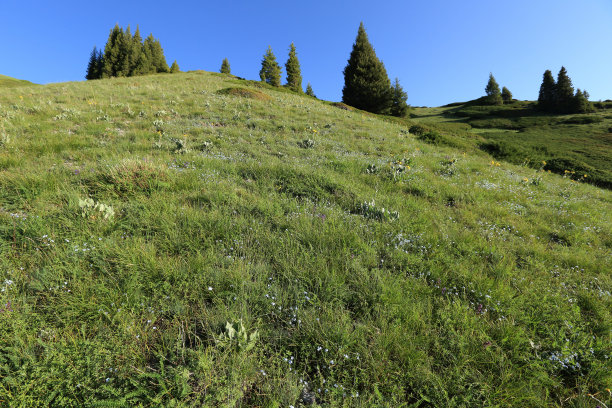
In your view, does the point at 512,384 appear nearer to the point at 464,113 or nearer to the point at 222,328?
the point at 222,328

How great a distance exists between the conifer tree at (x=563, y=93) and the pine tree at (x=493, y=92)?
16.3m

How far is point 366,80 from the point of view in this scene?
43.8 metres

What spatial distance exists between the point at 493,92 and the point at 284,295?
104m

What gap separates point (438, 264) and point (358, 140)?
373 inches

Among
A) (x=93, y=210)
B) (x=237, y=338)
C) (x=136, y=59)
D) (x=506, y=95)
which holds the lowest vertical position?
(x=237, y=338)

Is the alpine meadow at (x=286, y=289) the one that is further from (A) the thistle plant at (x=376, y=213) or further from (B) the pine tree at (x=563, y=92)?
(B) the pine tree at (x=563, y=92)

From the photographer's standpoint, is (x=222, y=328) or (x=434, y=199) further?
(x=434, y=199)

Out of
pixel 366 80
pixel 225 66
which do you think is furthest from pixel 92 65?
pixel 366 80

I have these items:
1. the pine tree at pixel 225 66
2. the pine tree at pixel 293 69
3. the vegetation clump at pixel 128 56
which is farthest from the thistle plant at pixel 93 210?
the pine tree at pixel 225 66

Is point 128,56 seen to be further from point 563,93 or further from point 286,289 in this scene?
point 563,93

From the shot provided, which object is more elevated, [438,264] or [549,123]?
[549,123]

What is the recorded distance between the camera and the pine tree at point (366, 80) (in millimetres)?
43438

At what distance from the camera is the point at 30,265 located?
9.03 feet

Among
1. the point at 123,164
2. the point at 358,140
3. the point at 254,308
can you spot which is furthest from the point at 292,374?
the point at 358,140
